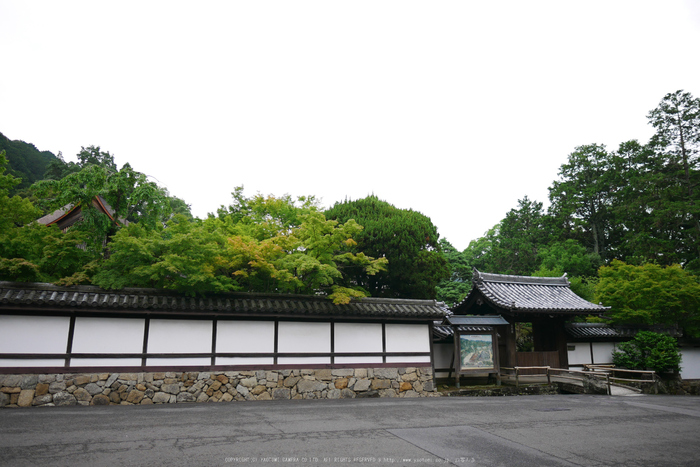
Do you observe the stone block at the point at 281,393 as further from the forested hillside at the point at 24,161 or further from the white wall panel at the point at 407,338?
the forested hillside at the point at 24,161

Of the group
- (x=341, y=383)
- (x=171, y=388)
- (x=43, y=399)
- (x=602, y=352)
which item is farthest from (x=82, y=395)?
(x=602, y=352)

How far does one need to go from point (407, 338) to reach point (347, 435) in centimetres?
821

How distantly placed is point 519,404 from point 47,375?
1284 cm

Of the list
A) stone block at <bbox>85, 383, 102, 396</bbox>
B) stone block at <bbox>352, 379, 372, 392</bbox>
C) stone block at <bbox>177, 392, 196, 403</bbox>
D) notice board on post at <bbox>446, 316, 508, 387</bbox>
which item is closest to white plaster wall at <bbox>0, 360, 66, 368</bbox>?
stone block at <bbox>85, 383, 102, 396</bbox>

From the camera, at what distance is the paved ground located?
5.91 m

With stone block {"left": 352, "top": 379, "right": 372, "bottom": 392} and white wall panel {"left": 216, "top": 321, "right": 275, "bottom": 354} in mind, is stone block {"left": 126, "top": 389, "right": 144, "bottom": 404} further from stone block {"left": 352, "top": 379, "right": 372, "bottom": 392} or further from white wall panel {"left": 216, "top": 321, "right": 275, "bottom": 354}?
stone block {"left": 352, "top": 379, "right": 372, "bottom": 392}

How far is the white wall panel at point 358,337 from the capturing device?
14.3m

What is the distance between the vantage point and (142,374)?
1173 cm

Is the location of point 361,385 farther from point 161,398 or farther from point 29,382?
point 29,382

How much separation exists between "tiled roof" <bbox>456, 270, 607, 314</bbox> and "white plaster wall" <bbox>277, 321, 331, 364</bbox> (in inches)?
299

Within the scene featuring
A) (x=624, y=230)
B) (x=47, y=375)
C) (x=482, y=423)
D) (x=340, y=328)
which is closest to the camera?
(x=482, y=423)

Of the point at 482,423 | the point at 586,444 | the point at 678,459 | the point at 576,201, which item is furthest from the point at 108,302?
the point at 576,201

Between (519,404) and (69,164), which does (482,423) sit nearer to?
(519,404)

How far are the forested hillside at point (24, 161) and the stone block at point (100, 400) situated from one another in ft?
133
